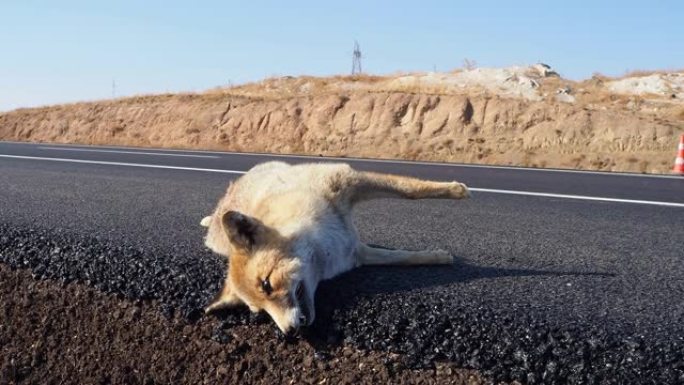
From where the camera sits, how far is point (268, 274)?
347 cm

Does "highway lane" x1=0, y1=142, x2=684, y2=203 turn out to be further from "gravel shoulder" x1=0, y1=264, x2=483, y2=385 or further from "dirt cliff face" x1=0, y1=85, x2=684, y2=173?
"dirt cliff face" x1=0, y1=85, x2=684, y2=173

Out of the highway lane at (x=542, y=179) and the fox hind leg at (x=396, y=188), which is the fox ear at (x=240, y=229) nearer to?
the fox hind leg at (x=396, y=188)

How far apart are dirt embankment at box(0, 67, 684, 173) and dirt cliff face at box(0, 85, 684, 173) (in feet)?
0.13

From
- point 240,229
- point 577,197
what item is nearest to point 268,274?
point 240,229

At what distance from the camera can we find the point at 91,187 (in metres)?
8.55

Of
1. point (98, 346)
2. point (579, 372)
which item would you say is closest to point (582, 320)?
point (579, 372)

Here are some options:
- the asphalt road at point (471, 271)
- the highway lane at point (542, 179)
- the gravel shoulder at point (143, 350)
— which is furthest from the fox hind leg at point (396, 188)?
the highway lane at point (542, 179)

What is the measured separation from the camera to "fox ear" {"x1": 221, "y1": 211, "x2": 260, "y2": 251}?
138 inches

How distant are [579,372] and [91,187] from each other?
22.3ft

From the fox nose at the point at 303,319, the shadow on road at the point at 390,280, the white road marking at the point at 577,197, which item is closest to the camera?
the fox nose at the point at 303,319

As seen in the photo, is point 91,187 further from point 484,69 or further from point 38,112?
point 38,112

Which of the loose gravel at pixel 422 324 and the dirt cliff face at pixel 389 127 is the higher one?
the loose gravel at pixel 422 324

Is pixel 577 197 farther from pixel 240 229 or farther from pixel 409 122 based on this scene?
pixel 409 122

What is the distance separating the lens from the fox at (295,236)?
3486mm
